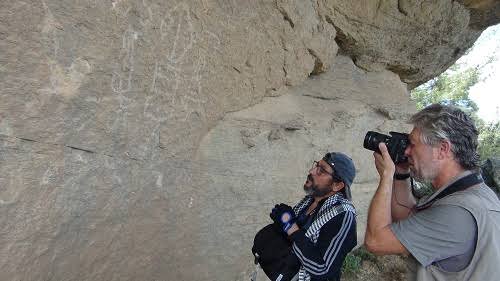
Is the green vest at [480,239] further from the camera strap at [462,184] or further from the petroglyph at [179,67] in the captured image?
the petroglyph at [179,67]

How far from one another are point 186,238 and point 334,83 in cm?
234

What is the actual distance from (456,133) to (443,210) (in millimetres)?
330

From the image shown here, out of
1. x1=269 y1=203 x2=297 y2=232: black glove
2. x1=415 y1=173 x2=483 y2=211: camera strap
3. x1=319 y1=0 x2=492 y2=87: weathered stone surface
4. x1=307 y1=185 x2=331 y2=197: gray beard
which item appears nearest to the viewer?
x1=415 y1=173 x2=483 y2=211: camera strap

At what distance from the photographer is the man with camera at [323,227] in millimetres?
1971

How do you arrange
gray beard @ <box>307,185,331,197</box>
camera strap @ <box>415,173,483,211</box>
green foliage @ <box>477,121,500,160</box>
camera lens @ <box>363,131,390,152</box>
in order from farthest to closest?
1. green foliage @ <box>477,121,500,160</box>
2. gray beard @ <box>307,185,331,197</box>
3. camera lens @ <box>363,131,390,152</box>
4. camera strap @ <box>415,173,483,211</box>

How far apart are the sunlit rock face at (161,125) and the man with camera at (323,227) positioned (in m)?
0.81

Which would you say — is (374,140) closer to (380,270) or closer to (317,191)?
(317,191)

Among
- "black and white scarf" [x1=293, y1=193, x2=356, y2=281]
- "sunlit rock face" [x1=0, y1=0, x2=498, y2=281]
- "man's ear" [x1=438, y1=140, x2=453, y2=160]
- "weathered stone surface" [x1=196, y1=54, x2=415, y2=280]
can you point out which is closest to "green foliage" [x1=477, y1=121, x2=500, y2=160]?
"weathered stone surface" [x1=196, y1=54, x2=415, y2=280]

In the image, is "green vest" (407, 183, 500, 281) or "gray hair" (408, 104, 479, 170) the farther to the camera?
"gray hair" (408, 104, 479, 170)

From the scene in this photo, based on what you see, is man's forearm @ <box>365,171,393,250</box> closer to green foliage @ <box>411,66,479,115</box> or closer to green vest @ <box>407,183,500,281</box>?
green vest @ <box>407,183,500,281</box>

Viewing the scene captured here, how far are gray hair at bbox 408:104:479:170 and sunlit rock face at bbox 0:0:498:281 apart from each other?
1455 millimetres

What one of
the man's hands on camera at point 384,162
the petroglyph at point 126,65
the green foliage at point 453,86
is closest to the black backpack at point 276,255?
the man's hands on camera at point 384,162

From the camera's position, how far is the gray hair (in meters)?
1.63

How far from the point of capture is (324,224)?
2.05m
